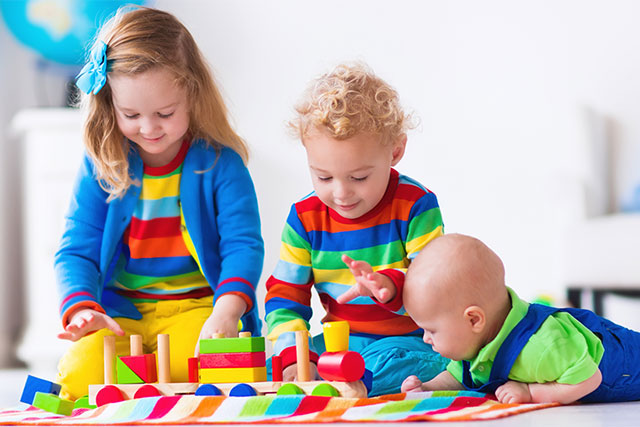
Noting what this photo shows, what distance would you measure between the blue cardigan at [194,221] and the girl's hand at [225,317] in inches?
3.1

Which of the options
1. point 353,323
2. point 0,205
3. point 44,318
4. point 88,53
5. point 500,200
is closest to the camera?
point 353,323

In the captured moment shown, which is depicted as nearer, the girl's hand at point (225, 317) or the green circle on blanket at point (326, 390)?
the green circle on blanket at point (326, 390)

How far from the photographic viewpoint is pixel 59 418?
39.5 inches

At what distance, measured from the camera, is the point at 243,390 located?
1009 mm

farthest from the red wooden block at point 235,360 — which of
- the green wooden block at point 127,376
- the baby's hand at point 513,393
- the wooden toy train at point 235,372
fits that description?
the baby's hand at point 513,393

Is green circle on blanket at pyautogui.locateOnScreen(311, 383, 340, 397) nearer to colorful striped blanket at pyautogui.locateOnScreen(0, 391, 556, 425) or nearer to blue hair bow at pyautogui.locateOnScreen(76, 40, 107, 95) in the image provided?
colorful striped blanket at pyautogui.locateOnScreen(0, 391, 556, 425)

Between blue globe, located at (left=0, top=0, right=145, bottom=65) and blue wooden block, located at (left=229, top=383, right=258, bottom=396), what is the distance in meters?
1.88

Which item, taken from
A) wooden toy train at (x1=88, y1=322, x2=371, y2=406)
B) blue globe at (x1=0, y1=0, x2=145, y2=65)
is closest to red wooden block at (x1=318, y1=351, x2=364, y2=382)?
wooden toy train at (x1=88, y1=322, x2=371, y2=406)

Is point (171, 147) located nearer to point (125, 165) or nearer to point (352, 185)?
point (125, 165)

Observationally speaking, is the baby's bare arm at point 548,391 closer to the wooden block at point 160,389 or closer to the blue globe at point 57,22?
the wooden block at point 160,389

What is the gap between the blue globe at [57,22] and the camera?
8.61 feet

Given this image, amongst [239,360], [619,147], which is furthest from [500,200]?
[239,360]

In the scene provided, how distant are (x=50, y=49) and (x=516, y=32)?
1.75 meters

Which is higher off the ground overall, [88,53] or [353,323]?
[88,53]
